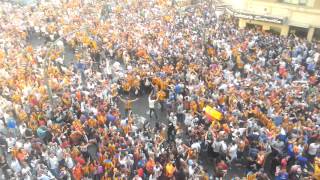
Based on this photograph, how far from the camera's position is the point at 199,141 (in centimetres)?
1730

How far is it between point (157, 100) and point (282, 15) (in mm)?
12889

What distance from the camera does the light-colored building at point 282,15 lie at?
27281 mm

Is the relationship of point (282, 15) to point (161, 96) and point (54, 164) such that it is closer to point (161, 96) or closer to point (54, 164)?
point (161, 96)

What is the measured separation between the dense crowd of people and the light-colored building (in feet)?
3.25

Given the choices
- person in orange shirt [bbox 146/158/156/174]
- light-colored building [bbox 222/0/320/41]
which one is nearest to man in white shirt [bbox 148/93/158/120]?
person in orange shirt [bbox 146/158/156/174]

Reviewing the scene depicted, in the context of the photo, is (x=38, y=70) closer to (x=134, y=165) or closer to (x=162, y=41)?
(x=162, y=41)

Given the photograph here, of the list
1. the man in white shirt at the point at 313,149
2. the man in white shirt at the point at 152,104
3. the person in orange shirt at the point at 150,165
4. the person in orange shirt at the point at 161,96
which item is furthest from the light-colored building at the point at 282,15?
the person in orange shirt at the point at 150,165

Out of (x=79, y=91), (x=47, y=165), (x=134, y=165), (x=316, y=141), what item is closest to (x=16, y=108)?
(x=79, y=91)

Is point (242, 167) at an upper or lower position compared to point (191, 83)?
lower

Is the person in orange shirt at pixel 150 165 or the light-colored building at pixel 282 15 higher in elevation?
the light-colored building at pixel 282 15

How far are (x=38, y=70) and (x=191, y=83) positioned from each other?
9.06 m

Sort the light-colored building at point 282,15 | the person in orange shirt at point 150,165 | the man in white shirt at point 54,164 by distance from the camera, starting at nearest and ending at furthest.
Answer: the person in orange shirt at point 150,165, the man in white shirt at point 54,164, the light-colored building at point 282,15

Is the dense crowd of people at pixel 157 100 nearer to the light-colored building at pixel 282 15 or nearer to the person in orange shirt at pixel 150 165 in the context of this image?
the person in orange shirt at pixel 150 165

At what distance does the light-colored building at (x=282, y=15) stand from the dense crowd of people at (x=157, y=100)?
3.25ft
